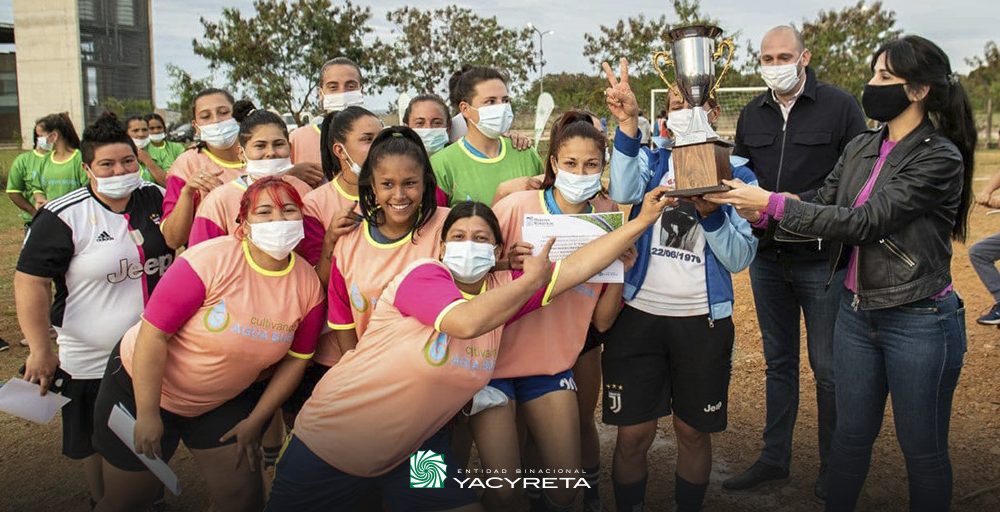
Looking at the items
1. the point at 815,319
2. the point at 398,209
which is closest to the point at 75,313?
the point at 398,209

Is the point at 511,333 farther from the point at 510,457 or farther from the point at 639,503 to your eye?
the point at 639,503

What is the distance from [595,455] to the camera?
399 cm

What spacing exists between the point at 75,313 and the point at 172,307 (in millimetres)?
1010

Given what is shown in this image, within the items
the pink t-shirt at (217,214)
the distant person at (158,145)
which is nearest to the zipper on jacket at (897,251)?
the pink t-shirt at (217,214)

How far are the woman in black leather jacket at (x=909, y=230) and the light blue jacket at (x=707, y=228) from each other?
0.21m

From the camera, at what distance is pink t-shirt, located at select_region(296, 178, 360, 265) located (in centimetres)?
358

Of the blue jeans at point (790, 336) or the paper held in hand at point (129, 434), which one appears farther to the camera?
the blue jeans at point (790, 336)

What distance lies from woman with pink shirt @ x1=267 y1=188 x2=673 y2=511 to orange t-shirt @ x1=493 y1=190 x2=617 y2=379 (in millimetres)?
313

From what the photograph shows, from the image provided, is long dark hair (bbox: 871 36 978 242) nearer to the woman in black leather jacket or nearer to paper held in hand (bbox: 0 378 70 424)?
the woman in black leather jacket

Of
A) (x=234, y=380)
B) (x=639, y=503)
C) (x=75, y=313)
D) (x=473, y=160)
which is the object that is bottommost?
(x=639, y=503)

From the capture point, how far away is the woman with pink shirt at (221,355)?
3.07 m

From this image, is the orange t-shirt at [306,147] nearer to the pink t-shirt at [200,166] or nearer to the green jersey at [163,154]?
the pink t-shirt at [200,166]

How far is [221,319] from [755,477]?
3060 millimetres

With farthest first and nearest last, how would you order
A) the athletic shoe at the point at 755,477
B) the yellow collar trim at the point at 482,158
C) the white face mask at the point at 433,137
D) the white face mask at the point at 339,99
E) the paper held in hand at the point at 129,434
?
the white face mask at the point at 339,99
the white face mask at the point at 433,137
the athletic shoe at the point at 755,477
the yellow collar trim at the point at 482,158
the paper held in hand at the point at 129,434
